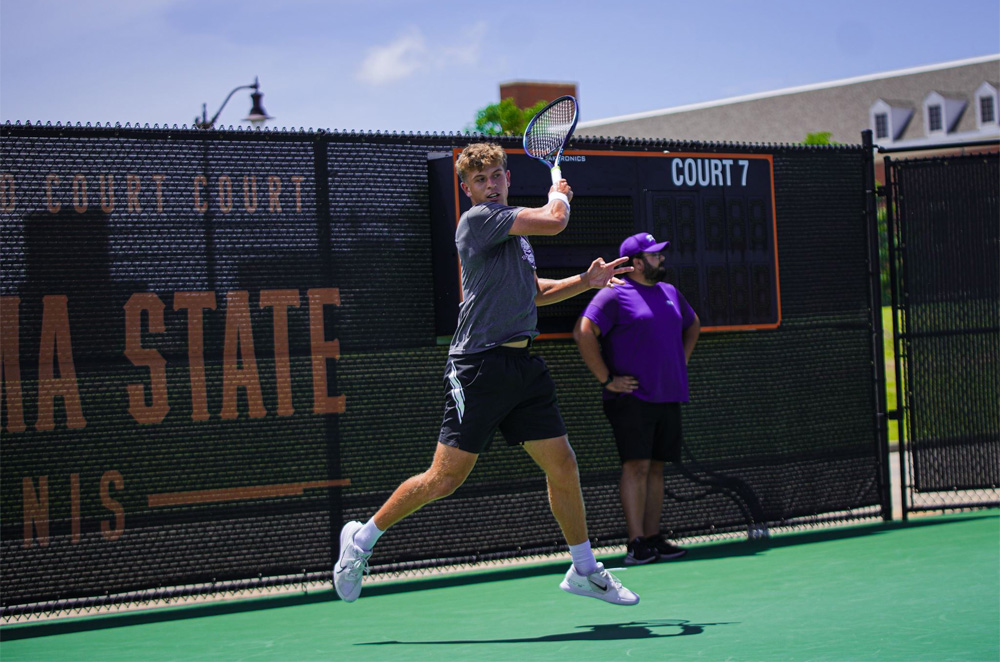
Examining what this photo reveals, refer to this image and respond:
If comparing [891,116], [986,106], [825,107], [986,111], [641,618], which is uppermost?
[825,107]

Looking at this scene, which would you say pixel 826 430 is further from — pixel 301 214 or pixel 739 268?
pixel 301 214

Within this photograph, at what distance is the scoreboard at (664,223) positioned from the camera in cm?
710

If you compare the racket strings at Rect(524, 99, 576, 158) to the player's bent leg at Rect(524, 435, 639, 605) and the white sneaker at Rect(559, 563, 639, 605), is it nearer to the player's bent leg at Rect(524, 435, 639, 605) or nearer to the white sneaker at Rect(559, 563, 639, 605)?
the player's bent leg at Rect(524, 435, 639, 605)

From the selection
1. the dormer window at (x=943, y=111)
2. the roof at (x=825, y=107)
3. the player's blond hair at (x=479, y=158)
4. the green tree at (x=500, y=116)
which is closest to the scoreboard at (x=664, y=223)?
the player's blond hair at (x=479, y=158)

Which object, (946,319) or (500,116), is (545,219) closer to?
(946,319)

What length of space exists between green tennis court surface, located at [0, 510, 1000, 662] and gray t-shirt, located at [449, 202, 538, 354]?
1389 mm

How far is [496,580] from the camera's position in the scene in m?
7.18

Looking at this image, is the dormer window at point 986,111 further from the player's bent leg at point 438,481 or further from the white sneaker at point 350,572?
the white sneaker at point 350,572

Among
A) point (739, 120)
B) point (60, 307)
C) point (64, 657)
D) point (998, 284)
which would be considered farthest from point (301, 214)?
point (739, 120)

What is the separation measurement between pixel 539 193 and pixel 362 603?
8.76ft

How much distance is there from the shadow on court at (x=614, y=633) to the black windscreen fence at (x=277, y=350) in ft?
5.32

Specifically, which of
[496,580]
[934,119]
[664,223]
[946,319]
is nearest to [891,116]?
[934,119]

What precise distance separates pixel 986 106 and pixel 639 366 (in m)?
59.6

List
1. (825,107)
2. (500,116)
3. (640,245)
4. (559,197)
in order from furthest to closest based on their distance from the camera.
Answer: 1. (825,107)
2. (500,116)
3. (640,245)
4. (559,197)
